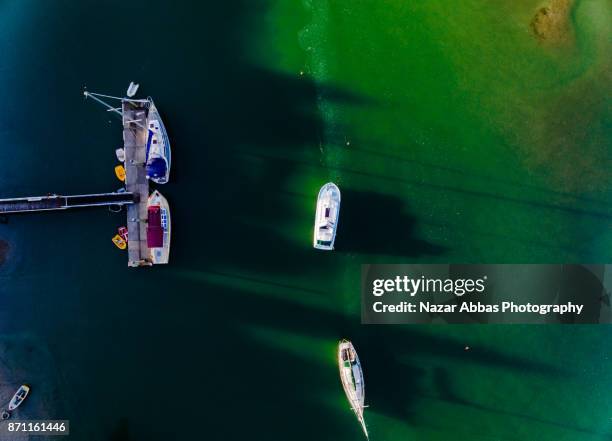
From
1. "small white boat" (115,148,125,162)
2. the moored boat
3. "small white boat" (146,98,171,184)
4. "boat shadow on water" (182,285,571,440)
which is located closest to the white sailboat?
"small white boat" (146,98,171,184)

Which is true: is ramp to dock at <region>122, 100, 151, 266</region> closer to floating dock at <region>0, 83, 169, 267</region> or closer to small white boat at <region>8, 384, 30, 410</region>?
floating dock at <region>0, 83, 169, 267</region>

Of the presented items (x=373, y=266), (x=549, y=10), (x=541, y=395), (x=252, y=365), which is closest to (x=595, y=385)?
(x=541, y=395)

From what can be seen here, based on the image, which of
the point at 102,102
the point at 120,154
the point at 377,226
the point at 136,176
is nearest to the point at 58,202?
the point at 120,154

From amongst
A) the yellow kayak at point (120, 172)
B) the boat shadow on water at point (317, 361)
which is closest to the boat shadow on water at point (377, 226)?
the boat shadow on water at point (317, 361)

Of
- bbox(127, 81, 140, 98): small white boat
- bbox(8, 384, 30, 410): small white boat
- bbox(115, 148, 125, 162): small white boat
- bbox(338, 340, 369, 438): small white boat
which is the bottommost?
bbox(8, 384, 30, 410): small white boat

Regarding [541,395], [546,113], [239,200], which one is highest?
[546,113]

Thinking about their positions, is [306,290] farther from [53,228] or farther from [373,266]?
[53,228]
